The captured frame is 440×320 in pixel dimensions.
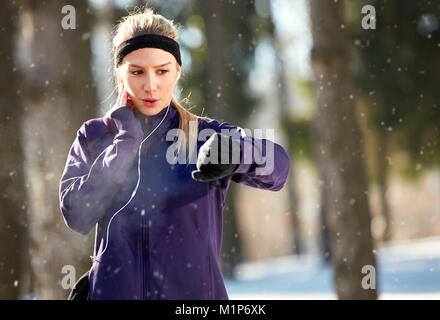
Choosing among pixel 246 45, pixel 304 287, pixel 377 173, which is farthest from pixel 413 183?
pixel 304 287

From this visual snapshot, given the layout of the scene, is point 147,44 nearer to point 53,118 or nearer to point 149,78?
point 149,78

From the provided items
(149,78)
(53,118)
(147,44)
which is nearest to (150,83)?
(149,78)

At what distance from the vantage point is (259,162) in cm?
246

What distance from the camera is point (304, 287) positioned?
1045 cm

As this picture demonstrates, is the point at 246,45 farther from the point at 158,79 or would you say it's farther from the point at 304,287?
the point at 158,79

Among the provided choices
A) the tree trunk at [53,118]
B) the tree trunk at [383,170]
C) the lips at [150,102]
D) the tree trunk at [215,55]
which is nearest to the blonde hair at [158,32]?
the lips at [150,102]

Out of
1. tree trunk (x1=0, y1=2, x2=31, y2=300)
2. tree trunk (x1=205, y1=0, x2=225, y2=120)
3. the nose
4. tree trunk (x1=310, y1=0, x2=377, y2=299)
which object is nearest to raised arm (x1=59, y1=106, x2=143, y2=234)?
the nose

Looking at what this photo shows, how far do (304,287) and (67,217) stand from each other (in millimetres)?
8323

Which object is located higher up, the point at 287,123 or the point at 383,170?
the point at 287,123

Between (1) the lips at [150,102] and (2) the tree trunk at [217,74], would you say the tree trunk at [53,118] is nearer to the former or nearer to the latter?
(1) the lips at [150,102]

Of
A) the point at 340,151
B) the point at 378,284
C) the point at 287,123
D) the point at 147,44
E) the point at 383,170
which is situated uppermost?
the point at 287,123

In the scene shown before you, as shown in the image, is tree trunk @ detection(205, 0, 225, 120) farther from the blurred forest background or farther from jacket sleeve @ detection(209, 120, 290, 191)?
jacket sleeve @ detection(209, 120, 290, 191)

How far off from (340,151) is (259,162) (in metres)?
4.23
